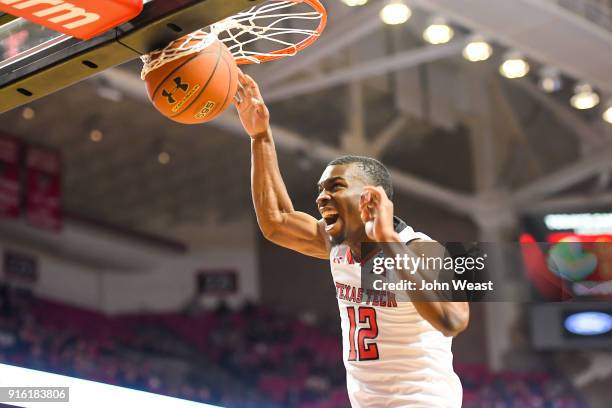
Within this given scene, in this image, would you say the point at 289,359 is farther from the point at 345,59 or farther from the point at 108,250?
the point at 345,59

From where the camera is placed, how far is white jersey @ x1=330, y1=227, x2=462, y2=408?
113 inches

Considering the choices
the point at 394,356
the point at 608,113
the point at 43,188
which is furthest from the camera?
the point at 43,188

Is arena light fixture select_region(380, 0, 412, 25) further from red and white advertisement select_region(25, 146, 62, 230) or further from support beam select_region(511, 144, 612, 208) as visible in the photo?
red and white advertisement select_region(25, 146, 62, 230)

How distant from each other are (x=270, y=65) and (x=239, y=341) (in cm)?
573

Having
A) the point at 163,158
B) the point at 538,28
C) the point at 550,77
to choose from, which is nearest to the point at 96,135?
the point at 163,158

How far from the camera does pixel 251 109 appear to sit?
11.7 ft

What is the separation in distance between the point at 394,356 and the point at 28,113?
38.6ft

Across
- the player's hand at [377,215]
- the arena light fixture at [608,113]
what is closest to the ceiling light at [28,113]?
the arena light fixture at [608,113]

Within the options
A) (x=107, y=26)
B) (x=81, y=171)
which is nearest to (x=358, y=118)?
(x=81, y=171)

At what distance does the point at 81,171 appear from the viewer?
15570 mm

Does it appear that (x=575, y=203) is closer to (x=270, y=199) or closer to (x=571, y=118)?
(x=571, y=118)

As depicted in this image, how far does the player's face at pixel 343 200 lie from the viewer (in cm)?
300

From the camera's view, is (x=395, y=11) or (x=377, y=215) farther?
(x=395, y=11)

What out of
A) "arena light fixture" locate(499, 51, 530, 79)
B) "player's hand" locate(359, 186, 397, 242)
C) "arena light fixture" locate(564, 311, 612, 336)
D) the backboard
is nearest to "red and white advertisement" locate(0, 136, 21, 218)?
"arena light fixture" locate(499, 51, 530, 79)
